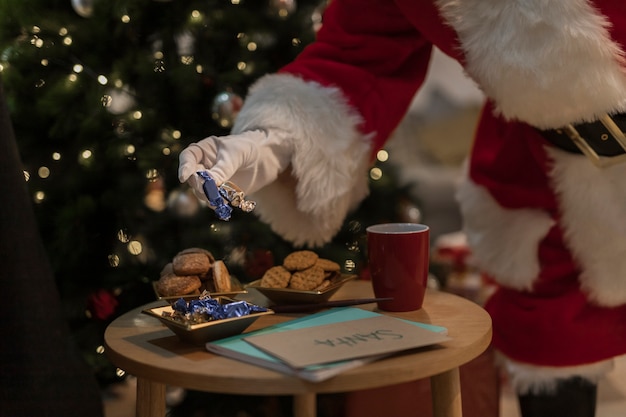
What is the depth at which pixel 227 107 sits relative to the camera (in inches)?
53.5

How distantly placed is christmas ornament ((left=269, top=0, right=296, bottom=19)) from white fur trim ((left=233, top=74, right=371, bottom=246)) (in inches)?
20.4

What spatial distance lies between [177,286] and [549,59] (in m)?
0.49

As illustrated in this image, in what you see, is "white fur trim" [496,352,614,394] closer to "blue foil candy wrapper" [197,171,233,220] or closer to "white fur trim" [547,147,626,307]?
"white fur trim" [547,147,626,307]

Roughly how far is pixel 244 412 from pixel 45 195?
1.97 feet

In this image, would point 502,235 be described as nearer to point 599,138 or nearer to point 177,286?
point 599,138

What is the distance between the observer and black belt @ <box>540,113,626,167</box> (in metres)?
0.85

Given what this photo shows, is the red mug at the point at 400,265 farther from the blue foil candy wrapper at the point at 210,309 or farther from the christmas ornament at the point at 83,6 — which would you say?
the christmas ornament at the point at 83,6

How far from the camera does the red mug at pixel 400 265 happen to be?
0.82 meters

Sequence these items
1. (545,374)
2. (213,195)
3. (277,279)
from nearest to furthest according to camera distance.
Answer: (213,195)
(277,279)
(545,374)

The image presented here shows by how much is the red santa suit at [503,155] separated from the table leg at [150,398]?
315 mm

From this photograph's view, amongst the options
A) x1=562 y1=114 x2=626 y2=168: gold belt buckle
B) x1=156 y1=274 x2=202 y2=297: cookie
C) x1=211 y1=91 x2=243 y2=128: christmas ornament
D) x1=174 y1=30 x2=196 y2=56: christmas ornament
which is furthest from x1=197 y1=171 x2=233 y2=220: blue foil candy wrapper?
x1=174 y1=30 x2=196 y2=56: christmas ornament


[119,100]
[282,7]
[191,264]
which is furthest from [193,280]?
[282,7]

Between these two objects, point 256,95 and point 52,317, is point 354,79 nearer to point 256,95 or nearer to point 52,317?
point 256,95

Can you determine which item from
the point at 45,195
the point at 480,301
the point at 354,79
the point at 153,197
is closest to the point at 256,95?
the point at 354,79
